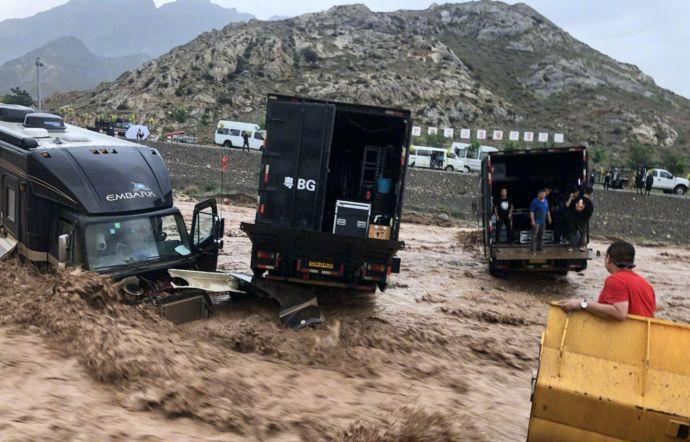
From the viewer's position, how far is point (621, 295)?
439 centimetres

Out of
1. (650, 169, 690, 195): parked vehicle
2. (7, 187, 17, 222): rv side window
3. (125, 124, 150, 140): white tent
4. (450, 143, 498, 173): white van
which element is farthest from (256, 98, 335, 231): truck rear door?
(125, 124, 150, 140): white tent

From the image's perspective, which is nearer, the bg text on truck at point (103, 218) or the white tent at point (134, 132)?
the bg text on truck at point (103, 218)

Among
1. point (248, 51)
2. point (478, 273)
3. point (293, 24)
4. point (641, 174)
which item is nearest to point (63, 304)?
point (478, 273)

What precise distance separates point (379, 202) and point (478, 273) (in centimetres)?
516

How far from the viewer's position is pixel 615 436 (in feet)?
13.7

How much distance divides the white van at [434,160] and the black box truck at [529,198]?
77.9ft

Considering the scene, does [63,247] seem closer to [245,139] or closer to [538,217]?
[538,217]

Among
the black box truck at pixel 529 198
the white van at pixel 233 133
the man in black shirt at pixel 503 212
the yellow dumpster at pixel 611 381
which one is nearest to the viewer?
the yellow dumpster at pixel 611 381

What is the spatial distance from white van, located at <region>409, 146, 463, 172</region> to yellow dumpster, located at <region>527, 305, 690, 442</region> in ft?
118

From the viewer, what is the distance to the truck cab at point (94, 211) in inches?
311

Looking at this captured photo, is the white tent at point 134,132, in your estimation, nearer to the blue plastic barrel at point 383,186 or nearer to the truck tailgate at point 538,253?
the truck tailgate at point 538,253

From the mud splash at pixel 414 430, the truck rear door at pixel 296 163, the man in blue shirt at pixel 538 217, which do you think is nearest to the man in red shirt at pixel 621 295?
the mud splash at pixel 414 430

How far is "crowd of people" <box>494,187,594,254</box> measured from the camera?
44.1 feet

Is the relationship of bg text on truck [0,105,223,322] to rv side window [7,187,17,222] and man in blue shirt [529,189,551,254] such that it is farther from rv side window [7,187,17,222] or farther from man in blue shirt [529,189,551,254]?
man in blue shirt [529,189,551,254]
